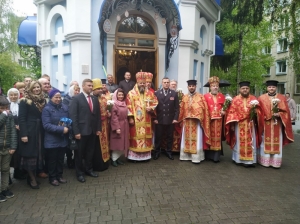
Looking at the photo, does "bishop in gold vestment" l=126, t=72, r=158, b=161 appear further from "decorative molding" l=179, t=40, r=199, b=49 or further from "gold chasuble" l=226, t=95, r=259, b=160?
"decorative molding" l=179, t=40, r=199, b=49

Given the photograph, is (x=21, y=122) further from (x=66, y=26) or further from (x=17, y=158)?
(x=66, y=26)

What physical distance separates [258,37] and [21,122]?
23.5 meters

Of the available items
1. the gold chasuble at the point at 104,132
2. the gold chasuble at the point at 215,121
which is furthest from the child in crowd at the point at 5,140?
the gold chasuble at the point at 215,121

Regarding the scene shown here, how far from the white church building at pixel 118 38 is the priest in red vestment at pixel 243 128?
10.8ft

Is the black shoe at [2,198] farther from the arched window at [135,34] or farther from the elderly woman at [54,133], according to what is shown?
the arched window at [135,34]

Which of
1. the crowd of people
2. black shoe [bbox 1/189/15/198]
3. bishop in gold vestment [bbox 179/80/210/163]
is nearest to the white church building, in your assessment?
the crowd of people

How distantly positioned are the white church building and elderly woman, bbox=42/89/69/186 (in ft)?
13.4

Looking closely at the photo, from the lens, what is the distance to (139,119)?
→ 242 inches

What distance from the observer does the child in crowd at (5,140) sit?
3.98m

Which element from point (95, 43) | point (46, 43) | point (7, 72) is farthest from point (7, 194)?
point (7, 72)

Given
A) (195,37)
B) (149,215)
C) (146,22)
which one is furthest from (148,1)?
(149,215)

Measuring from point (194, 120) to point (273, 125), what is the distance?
1793 mm

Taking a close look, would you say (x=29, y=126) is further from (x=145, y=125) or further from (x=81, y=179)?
(x=145, y=125)

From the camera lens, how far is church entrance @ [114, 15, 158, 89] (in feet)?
29.5
